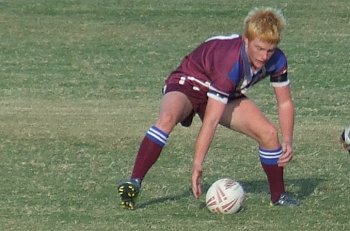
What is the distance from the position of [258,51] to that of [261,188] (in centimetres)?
157

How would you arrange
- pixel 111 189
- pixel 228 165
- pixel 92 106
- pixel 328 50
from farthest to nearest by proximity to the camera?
pixel 328 50 < pixel 92 106 < pixel 228 165 < pixel 111 189

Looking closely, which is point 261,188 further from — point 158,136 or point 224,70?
point 224,70

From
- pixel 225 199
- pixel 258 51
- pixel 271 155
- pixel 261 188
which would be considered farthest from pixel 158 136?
pixel 261 188

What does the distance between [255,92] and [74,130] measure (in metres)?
2.72

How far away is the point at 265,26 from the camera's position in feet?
24.0

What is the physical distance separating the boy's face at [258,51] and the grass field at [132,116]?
3.23 feet

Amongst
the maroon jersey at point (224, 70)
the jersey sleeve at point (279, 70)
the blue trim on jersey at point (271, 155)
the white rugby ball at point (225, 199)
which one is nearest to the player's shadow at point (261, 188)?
the white rugby ball at point (225, 199)

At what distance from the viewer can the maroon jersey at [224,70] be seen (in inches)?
294

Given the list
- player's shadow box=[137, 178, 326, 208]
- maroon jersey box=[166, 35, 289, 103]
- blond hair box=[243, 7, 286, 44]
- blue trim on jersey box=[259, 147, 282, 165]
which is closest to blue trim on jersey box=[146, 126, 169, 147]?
maroon jersey box=[166, 35, 289, 103]

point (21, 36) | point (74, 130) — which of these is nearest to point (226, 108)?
point (74, 130)

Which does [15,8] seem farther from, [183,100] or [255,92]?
[183,100]

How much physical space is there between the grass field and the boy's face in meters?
0.98

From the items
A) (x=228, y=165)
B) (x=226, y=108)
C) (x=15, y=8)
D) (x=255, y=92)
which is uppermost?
(x=226, y=108)

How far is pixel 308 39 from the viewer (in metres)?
16.8
